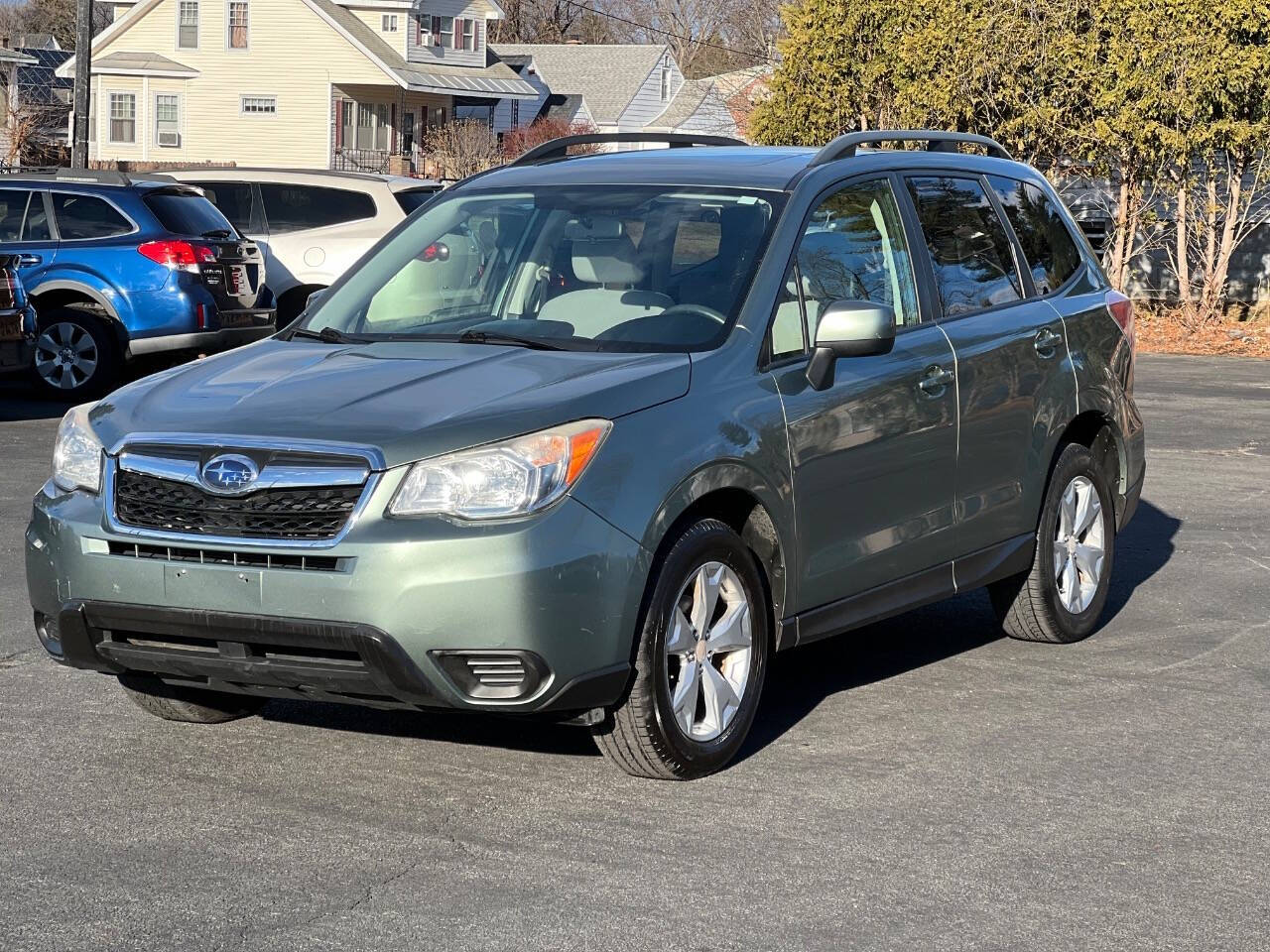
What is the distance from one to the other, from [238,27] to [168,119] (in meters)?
3.68

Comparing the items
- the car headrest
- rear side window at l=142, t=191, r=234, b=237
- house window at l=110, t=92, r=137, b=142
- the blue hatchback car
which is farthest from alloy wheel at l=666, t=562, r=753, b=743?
house window at l=110, t=92, r=137, b=142

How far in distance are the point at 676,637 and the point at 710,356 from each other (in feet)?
2.74

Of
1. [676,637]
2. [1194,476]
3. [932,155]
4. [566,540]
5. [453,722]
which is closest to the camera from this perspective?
[566,540]

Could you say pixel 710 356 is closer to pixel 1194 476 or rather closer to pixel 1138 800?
pixel 1138 800

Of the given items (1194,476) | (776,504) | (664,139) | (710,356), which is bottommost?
(1194,476)

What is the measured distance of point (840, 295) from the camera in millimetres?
6145

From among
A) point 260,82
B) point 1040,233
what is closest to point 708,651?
point 1040,233

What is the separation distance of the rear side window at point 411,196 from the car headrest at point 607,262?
12.7 m

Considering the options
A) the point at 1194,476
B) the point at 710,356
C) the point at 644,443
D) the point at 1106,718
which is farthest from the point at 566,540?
the point at 1194,476

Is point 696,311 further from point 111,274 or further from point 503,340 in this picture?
point 111,274

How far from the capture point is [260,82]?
194 feet

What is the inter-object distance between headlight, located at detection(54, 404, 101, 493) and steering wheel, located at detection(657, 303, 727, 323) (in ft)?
5.62

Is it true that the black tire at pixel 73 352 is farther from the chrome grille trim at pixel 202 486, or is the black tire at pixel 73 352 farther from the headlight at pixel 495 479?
the headlight at pixel 495 479

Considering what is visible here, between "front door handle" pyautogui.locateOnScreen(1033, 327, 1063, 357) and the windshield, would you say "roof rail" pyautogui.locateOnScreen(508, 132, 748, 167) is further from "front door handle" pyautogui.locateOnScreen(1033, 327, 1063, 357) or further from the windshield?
"front door handle" pyautogui.locateOnScreen(1033, 327, 1063, 357)
